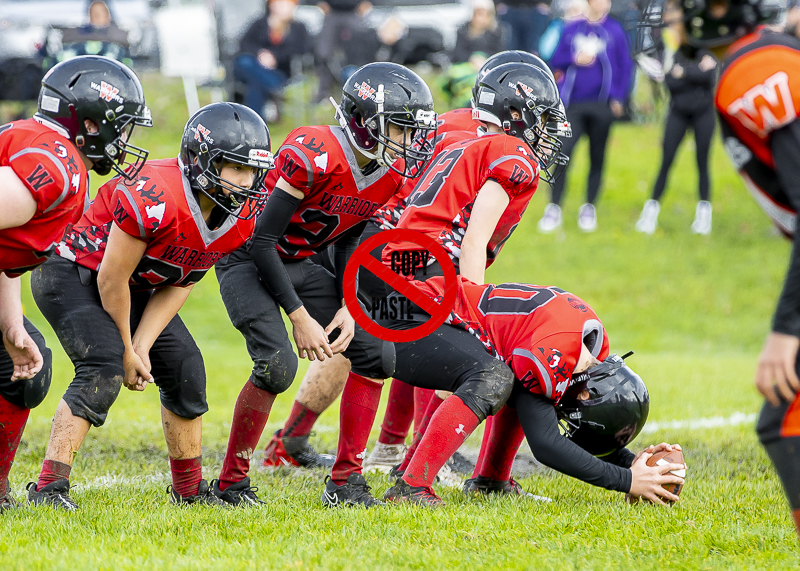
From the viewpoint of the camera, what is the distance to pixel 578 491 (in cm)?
475

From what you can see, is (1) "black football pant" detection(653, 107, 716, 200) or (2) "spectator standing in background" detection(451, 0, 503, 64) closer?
(1) "black football pant" detection(653, 107, 716, 200)

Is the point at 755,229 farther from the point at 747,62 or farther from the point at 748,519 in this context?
the point at 747,62

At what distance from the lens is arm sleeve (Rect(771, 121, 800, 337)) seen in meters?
2.66

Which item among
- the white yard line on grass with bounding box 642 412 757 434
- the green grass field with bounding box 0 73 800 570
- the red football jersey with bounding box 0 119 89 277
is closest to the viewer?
the green grass field with bounding box 0 73 800 570

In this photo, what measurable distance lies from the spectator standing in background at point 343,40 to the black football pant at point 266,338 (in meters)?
11.6

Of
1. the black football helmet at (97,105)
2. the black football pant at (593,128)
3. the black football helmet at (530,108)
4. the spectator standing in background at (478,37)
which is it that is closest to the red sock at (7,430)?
the black football helmet at (97,105)

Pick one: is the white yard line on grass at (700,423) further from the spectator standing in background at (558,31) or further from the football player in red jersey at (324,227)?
the spectator standing in background at (558,31)

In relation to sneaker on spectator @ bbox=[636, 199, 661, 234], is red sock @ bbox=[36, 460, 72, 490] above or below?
above

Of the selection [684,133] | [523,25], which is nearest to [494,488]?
[684,133]

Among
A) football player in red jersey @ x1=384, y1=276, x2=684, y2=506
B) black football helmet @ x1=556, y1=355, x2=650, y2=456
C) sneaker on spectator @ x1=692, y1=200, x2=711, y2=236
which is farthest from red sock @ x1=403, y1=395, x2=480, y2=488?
sneaker on spectator @ x1=692, y1=200, x2=711, y2=236

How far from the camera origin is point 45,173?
3.46m

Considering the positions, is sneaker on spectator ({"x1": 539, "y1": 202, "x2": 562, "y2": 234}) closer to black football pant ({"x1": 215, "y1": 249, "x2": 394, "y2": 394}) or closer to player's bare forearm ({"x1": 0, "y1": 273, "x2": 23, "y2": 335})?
black football pant ({"x1": 215, "y1": 249, "x2": 394, "y2": 394})

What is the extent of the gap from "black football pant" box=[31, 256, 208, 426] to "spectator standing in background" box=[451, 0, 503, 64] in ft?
32.7

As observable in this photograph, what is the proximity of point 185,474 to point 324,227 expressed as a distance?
54.7 inches
